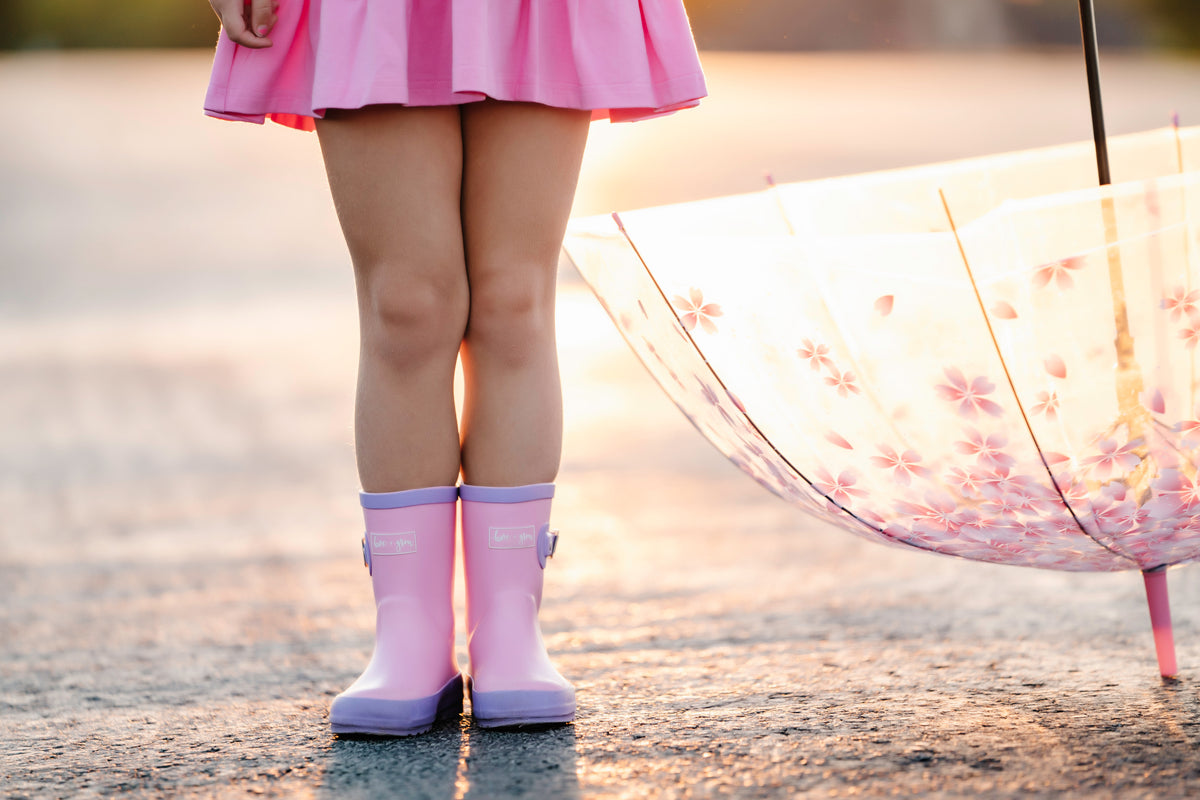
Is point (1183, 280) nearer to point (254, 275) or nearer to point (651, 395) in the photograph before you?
point (651, 395)

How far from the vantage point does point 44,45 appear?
13922 mm

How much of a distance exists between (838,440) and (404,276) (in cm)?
39

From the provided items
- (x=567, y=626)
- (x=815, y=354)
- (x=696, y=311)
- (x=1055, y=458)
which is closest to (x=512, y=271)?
(x=696, y=311)

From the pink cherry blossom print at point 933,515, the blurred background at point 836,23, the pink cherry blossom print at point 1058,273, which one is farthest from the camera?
the blurred background at point 836,23

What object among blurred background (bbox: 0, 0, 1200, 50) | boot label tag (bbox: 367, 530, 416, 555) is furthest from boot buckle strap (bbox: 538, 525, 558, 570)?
blurred background (bbox: 0, 0, 1200, 50)

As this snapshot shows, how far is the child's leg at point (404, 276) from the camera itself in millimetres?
1056

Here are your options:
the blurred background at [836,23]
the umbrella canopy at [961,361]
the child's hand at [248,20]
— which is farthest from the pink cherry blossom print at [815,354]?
the blurred background at [836,23]

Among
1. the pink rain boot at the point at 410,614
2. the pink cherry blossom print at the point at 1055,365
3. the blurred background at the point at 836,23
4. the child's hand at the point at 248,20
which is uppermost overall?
the blurred background at the point at 836,23

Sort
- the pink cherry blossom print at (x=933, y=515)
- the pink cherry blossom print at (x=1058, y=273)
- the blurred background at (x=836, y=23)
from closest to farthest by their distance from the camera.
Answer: the pink cherry blossom print at (x=1058, y=273) → the pink cherry blossom print at (x=933, y=515) → the blurred background at (x=836, y=23)

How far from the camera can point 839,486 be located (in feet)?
3.54

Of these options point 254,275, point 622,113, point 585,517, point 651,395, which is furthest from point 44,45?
point 622,113

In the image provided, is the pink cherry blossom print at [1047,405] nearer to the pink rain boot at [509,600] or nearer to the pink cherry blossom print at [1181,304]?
the pink cherry blossom print at [1181,304]

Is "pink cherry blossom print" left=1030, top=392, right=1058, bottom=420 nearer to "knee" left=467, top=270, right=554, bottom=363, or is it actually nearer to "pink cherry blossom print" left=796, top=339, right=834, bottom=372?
"pink cherry blossom print" left=796, top=339, right=834, bottom=372

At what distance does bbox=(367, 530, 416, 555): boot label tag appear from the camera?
1.11 metres
